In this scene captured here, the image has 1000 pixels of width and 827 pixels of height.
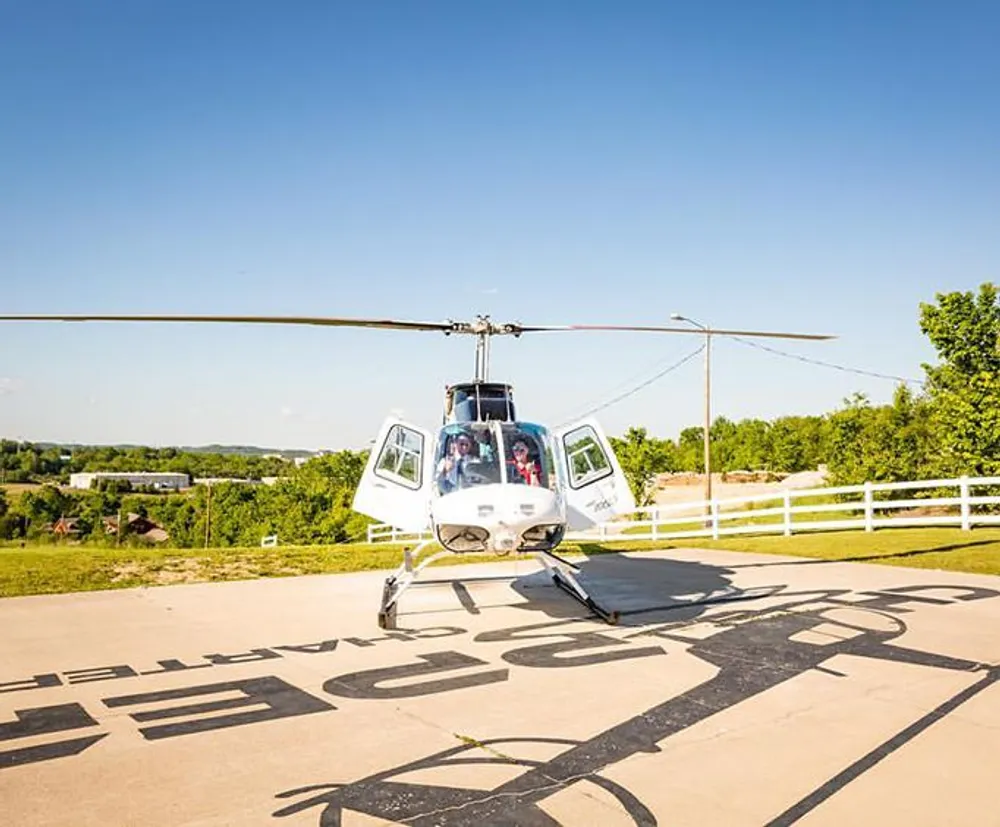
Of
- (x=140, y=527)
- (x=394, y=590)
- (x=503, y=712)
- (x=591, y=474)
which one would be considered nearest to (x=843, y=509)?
(x=591, y=474)

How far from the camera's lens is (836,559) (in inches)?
588

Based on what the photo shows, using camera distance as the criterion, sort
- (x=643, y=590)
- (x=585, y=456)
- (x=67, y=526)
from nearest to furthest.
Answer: (x=585, y=456) < (x=643, y=590) < (x=67, y=526)

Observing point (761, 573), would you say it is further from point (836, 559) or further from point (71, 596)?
point (71, 596)

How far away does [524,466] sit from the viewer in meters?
8.63

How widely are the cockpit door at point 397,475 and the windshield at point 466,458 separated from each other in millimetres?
790

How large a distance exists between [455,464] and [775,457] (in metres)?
88.6

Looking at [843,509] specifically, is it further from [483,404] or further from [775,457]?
[775,457]

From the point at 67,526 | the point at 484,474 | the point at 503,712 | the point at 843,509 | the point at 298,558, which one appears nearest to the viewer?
the point at 503,712

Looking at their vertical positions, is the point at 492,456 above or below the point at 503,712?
above

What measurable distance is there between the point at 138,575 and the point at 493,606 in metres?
6.17

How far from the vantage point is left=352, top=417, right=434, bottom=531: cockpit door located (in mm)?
9680

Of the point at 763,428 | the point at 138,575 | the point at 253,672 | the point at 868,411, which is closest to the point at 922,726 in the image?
the point at 253,672

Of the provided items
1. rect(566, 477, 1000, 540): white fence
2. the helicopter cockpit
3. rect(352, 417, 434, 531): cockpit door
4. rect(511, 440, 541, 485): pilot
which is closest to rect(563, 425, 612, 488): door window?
the helicopter cockpit

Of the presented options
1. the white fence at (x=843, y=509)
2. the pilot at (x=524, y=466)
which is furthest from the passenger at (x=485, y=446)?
the white fence at (x=843, y=509)
